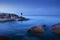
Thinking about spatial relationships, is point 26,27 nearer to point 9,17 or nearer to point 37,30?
point 37,30

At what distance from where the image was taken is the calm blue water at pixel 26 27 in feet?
6.91

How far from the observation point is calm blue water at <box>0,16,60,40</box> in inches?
82.9

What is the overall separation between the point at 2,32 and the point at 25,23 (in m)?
0.45

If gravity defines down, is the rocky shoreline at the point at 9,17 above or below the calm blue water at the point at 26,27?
above

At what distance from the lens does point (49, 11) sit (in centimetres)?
220

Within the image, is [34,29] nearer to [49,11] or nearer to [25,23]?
[25,23]

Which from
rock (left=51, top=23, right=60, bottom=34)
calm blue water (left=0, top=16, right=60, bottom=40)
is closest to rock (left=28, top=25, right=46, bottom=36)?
calm blue water (left=0, top=16, right=60, bottom=40)

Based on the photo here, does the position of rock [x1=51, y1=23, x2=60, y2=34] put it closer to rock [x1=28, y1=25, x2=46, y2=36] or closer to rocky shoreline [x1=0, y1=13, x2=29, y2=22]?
rock [x1=28, y1=25, x2=46, y2=36]

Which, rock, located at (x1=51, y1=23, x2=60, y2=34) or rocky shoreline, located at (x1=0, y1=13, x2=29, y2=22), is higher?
rocky shoreline, located at (x1=0, y1=13, x2=29, y2=22)

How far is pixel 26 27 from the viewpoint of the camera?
2.13 m

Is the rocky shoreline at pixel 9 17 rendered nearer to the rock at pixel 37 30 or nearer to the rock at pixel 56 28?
the rock at pixel 37 30

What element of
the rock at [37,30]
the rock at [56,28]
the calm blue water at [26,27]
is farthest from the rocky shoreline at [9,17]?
the rock at [56,28]

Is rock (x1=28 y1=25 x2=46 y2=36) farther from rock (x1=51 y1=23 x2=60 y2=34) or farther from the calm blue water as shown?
rock (x1=51 y1=23 x2=60 y2=34)

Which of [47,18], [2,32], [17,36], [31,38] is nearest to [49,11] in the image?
[47,18]
